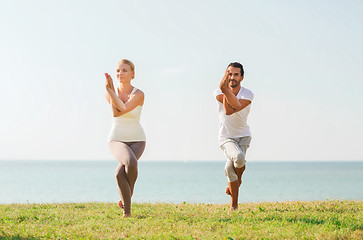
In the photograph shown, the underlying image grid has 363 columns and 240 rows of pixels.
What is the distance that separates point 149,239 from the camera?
6523mm

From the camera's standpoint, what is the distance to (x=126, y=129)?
333 inches

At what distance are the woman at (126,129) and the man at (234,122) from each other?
1.73 m

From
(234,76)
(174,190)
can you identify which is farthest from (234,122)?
(174,190)

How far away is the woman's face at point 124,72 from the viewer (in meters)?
8.58

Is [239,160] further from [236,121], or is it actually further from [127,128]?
[127,128]

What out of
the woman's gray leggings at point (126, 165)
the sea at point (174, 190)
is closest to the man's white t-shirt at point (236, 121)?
the woman's gray leggings at point (126, 165)

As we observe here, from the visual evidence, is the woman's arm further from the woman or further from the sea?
the sea

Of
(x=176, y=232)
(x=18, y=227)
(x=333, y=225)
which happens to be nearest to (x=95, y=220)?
(x=18, y=227)

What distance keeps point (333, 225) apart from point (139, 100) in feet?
14.0

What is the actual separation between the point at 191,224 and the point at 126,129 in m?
2.30

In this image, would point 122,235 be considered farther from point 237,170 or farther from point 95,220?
point 237,170

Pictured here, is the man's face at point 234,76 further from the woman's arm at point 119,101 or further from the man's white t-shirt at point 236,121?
the woman's arm at point 119,101

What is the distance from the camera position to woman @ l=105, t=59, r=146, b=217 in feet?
26.9

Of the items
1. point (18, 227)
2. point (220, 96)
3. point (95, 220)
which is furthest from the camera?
point (220, 96)
